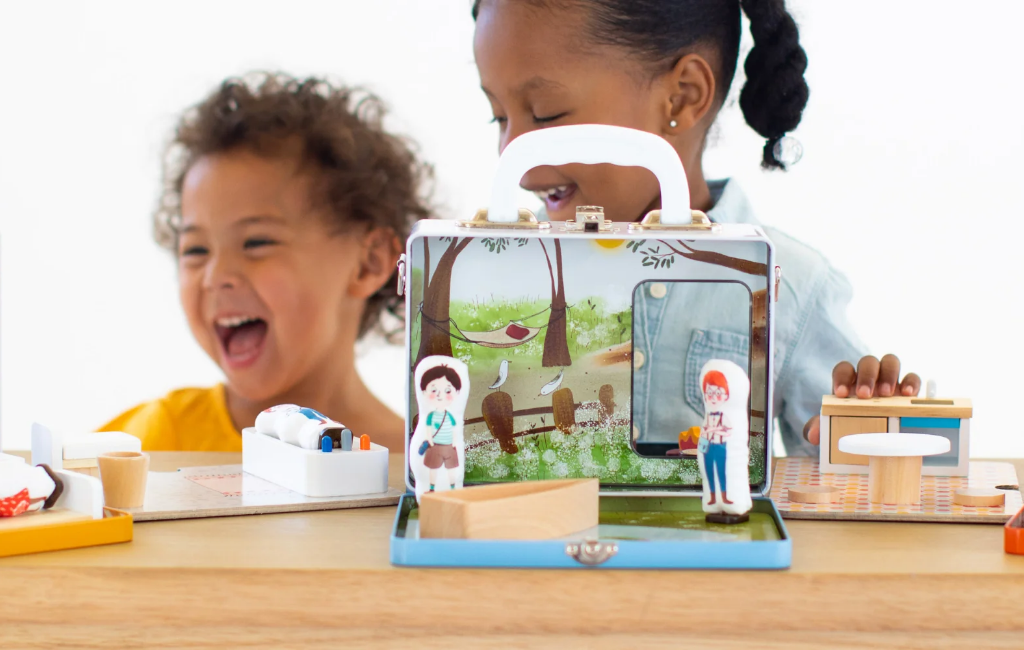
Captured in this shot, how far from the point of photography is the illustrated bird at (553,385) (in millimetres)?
731

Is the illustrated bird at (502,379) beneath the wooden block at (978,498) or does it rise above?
above

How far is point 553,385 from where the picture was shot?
2.40 ft

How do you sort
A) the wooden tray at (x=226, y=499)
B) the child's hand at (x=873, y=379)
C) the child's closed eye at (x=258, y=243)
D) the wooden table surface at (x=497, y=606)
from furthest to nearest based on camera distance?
the child's closed eye at (x=258, y=243)
the child's hand at (x=873, y=379)
the wooden tray at (x=226, y=499)
the wooden table surface at (x=497, y=606)

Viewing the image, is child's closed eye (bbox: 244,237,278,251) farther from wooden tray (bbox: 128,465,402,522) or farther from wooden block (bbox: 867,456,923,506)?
wooden block (bbox: 867,456,923,506)

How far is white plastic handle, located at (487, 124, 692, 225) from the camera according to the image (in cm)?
69

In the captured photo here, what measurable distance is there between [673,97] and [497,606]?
102 cm

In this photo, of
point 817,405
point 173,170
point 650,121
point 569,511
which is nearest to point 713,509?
point 569,511

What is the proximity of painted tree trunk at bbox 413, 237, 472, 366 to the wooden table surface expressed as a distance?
0.64ft

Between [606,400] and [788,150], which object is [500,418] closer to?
[606,400]

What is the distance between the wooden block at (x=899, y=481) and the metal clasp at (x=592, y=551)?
24 cm

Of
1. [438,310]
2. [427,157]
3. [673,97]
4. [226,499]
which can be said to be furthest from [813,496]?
[427,157]

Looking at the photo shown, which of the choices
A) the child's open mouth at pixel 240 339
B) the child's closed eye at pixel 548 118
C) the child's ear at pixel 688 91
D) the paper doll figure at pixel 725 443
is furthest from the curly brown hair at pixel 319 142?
the paper doll figure at pixel 725 443

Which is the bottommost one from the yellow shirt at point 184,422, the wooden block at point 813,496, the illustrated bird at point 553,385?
the yellow shirt at point 184,422

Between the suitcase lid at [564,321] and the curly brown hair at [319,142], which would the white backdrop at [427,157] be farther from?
the suitcase lid at [564,321]
